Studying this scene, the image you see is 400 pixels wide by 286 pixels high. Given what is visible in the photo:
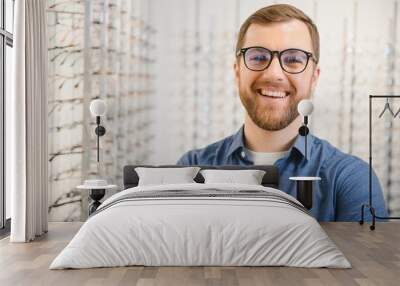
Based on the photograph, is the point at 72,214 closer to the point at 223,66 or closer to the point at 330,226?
the point at 223,66

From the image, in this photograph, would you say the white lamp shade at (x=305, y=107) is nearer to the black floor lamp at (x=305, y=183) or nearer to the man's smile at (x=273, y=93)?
the black floor lamp at (x=305, y=183)

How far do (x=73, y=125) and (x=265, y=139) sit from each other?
236 centimetres

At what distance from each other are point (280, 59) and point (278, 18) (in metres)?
0.53

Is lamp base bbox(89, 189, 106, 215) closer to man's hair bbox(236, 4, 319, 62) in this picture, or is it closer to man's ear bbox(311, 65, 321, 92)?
man's hair bbox(236, 4, 319, 62)

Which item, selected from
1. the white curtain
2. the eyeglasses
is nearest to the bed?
the white curtain

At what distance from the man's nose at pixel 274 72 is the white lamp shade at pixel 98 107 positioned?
6.43 feet

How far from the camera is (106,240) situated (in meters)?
4.57

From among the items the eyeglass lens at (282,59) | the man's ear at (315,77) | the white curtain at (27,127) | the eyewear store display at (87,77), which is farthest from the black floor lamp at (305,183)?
the white curtain at (27,127)

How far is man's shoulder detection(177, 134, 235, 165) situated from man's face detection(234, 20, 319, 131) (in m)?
0.46

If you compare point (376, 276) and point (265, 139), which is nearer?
point (376, 276)

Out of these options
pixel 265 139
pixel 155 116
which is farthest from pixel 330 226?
pixel 155 116

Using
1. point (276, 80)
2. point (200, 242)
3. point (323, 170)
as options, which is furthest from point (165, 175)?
point (200, 242)

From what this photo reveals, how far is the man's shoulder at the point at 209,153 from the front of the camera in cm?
748

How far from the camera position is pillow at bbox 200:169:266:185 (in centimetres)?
673
